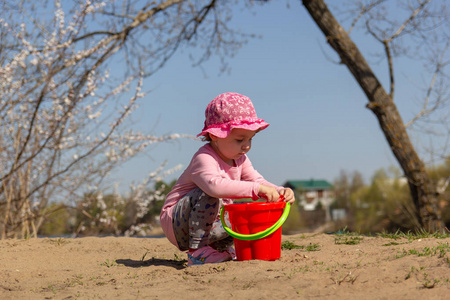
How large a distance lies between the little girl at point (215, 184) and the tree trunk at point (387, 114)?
3864mm

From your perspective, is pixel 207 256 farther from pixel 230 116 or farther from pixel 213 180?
pixel 230 116

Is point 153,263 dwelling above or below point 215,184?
below

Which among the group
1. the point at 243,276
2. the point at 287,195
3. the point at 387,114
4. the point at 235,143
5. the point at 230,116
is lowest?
the point at 243,276

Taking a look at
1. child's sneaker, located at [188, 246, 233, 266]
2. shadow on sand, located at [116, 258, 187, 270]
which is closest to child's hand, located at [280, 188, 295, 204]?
child's sneaker, located at [188, 246, 233, 266]

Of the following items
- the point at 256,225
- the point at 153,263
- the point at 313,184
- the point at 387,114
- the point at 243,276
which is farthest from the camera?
the point at 313,184

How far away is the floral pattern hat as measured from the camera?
8.88 ft

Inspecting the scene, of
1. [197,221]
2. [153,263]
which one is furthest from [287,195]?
[153,263]

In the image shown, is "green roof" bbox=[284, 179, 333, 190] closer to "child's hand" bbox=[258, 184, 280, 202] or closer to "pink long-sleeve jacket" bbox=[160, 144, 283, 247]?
"pink long-sleeve jacket" bbox=[160, 144, 283, 247]

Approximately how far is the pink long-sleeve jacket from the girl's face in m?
0.08

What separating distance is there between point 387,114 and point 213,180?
14.1ft

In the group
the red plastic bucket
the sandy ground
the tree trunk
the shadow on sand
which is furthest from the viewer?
the tree trunk

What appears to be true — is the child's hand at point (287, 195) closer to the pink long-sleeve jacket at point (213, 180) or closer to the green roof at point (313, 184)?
the pink long-sleeve jacket at point (213, 180)

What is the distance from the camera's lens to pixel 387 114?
6.18 metres

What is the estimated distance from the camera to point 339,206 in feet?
155
